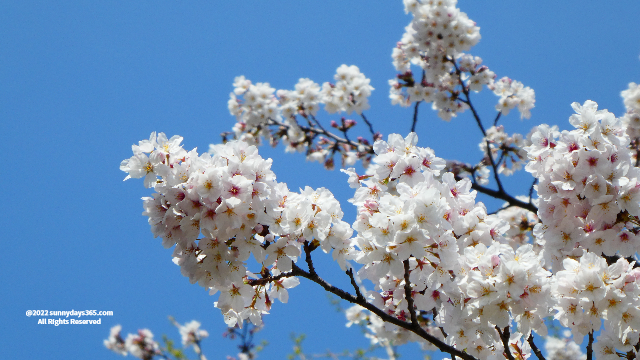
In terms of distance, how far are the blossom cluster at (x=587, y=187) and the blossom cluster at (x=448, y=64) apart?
3948mm

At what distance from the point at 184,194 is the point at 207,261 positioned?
416 millimetres

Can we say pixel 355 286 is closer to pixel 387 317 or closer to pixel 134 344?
pixel 387 317

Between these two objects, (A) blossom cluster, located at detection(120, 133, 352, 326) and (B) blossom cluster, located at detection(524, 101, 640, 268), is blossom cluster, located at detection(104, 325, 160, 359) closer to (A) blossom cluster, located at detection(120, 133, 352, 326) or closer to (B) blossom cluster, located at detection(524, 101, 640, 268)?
(A) blossom cluster, located at detection(120, 133, 352, 326)

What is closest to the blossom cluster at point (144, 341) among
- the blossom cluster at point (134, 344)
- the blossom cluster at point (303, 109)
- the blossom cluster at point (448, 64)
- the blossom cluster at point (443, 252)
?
the blossom cluster at point (134, 344)

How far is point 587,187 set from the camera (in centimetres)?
292

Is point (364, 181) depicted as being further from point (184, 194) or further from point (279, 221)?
point (184, 194)

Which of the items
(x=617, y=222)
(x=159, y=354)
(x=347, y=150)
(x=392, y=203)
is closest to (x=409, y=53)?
(x=347, y=150)

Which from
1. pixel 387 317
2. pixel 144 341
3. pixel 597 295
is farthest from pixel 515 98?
pixel 144 341

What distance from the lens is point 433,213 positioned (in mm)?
2305

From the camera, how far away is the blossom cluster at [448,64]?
698 centimetres

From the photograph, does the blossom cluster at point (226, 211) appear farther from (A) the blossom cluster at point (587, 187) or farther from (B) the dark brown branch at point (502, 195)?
(B) the dark brown branch at point (502, 195)

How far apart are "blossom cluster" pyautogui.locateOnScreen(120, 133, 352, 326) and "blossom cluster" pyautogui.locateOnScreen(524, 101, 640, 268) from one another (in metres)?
1.62

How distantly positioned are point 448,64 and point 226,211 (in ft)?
19.2

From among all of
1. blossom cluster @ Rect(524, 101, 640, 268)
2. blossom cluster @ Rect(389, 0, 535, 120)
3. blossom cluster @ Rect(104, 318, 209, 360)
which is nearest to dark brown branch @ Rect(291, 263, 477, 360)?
blossom cluster @ Rect(524, 101, 640, 268)
